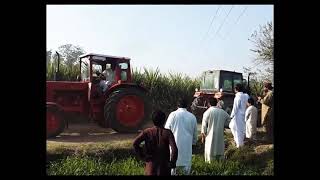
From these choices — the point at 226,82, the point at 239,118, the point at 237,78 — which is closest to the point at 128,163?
the point at 239,118

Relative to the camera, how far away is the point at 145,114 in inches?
432

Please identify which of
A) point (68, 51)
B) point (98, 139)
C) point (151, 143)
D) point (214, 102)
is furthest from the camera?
point (68, 51)

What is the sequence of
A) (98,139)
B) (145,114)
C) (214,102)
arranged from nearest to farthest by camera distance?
1. (214,102)
2. (98,139)
3. (145,114)

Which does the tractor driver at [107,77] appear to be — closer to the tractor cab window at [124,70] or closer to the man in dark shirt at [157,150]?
the tractor cab window at [124,70]

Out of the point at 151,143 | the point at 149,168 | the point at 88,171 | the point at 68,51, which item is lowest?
the point at 88,171

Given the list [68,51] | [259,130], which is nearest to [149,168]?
[259,130]

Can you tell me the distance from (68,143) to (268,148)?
14.2ft

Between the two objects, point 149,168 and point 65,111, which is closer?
point 149,168

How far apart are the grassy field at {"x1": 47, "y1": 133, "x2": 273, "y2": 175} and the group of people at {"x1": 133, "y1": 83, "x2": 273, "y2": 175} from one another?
1.09ft

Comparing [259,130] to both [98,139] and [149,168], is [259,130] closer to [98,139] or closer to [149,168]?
[98,139]

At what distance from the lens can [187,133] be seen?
286 inches

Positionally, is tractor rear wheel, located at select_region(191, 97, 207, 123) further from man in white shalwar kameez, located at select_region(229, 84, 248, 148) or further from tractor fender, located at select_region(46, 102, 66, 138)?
tractor fender, located at select_region(46, 102, 66, 138)

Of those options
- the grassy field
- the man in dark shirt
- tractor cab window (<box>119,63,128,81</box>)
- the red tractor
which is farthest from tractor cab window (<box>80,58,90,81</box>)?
the man in dark shirt

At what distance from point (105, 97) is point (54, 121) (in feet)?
4.85
